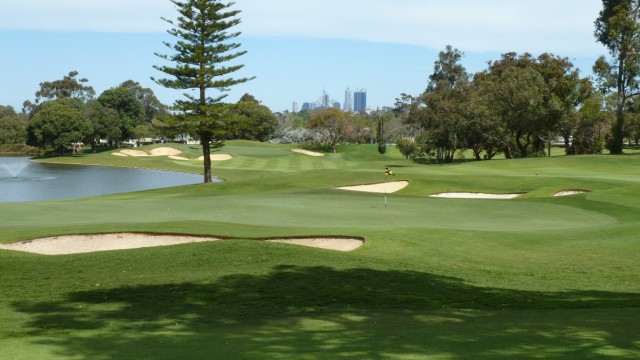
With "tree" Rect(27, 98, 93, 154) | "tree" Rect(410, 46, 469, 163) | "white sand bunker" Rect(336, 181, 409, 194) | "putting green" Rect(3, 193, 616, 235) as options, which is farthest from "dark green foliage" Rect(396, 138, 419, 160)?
"putting green" Rect(3, 193, 616, 235)

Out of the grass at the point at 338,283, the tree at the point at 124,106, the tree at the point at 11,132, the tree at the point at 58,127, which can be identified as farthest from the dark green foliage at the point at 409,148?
the tree at the point at 11,132

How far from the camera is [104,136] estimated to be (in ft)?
423

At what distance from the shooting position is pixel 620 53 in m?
67.6

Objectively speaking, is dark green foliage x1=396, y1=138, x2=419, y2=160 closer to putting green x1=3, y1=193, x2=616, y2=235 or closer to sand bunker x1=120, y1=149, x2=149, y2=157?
sand bunker x1=120, y1=149, x2=149, y2=157

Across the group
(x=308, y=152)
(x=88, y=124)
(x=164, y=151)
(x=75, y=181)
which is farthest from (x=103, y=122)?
(x=75, y=181)

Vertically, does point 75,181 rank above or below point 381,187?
below

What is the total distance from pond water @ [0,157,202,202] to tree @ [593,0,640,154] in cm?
4065

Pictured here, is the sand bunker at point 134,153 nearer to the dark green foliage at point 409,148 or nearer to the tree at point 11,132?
the tree at point 11,132

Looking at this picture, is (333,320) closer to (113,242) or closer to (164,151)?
(113,242)

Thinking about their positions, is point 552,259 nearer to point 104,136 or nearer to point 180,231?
point 180,231

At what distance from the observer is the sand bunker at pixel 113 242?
1962cm

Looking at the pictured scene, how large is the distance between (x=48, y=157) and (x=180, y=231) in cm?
10715

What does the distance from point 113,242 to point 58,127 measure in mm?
101084

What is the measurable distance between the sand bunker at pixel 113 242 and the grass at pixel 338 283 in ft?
1.56
